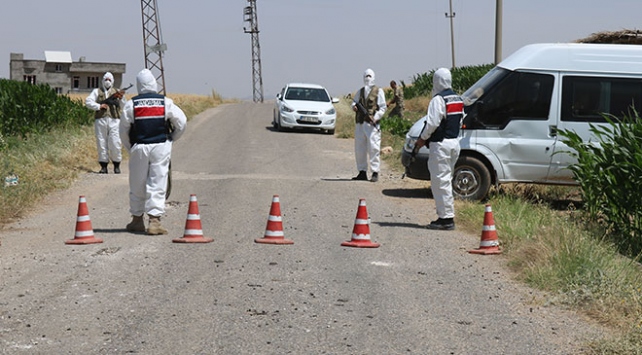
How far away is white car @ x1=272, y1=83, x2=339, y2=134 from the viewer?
3095 cm

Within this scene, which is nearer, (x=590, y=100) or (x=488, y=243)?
(x=488, y=243)

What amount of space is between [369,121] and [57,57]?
95075 millimetres

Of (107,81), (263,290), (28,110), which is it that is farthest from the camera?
(28,110)

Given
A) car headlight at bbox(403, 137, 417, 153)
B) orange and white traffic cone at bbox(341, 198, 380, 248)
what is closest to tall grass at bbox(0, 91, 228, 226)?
orange and white traffic cone at bbox(341, 198, 380, 248)

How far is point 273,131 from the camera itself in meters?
→ 32.1

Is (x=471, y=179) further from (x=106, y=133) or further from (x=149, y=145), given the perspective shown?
(x=106, y=133)

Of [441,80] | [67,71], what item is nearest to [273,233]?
[441,80]

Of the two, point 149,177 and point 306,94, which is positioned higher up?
point 149,177

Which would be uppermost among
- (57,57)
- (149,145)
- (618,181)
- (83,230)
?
(149,145)

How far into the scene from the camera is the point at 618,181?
507 inches

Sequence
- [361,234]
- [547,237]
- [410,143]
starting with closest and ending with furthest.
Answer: [547,237]
[361,234]
[410,143]

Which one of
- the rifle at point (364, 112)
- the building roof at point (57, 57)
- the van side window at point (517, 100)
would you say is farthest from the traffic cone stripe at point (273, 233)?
the building roof at point (57, 57)

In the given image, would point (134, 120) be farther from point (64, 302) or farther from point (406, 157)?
point (406, 157)

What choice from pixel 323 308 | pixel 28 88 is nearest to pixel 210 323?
pixel 323 308
